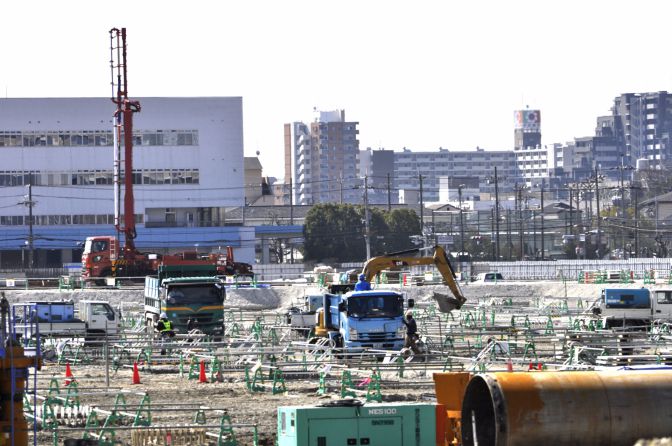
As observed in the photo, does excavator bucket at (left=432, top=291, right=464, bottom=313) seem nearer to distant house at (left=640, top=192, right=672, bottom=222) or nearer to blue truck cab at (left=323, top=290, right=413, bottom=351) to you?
blue truck cab at (left=323, top=290, right=413, bottom=351)

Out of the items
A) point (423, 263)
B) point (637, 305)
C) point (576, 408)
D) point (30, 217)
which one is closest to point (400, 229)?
point (30, 217)

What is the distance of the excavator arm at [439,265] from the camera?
4512 cm

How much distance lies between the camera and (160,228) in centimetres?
10706

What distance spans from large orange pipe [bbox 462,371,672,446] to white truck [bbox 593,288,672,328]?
30.8 metres

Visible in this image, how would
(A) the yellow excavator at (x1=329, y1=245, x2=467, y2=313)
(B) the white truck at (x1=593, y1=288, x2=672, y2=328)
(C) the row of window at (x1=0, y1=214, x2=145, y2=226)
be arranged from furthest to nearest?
(C) the row of window at (x1=0, y1=214, x2=145, y2=226)
(B) the white truck at (x1=593, y1=288, x2=672, y2=328)
(A) the yellow excavator at (x1=329, y1=245, x2=467, y2=313)

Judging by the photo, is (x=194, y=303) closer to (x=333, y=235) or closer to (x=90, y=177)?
(x=90, y=177)

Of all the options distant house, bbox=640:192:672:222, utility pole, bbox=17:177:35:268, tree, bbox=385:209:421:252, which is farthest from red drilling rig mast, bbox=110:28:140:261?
distant house, bbox=640:192:672:222

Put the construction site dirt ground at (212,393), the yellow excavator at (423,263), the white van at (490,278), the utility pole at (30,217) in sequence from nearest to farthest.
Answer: the construction site dirt ground at (212,393), the yellow excavator at (423,263), the white van at (490,278), the utility pole at (30,217)

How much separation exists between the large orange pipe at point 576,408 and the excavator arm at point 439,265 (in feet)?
81.5

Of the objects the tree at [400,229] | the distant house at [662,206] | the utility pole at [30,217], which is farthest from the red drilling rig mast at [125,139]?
the distant house at [662,206]

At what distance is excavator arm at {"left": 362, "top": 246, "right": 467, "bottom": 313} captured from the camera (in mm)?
45125

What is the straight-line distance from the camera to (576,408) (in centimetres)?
1928

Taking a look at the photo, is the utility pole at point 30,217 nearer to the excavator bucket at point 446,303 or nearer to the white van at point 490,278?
the white van at point 490,278

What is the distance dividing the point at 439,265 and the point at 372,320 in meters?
9.50
